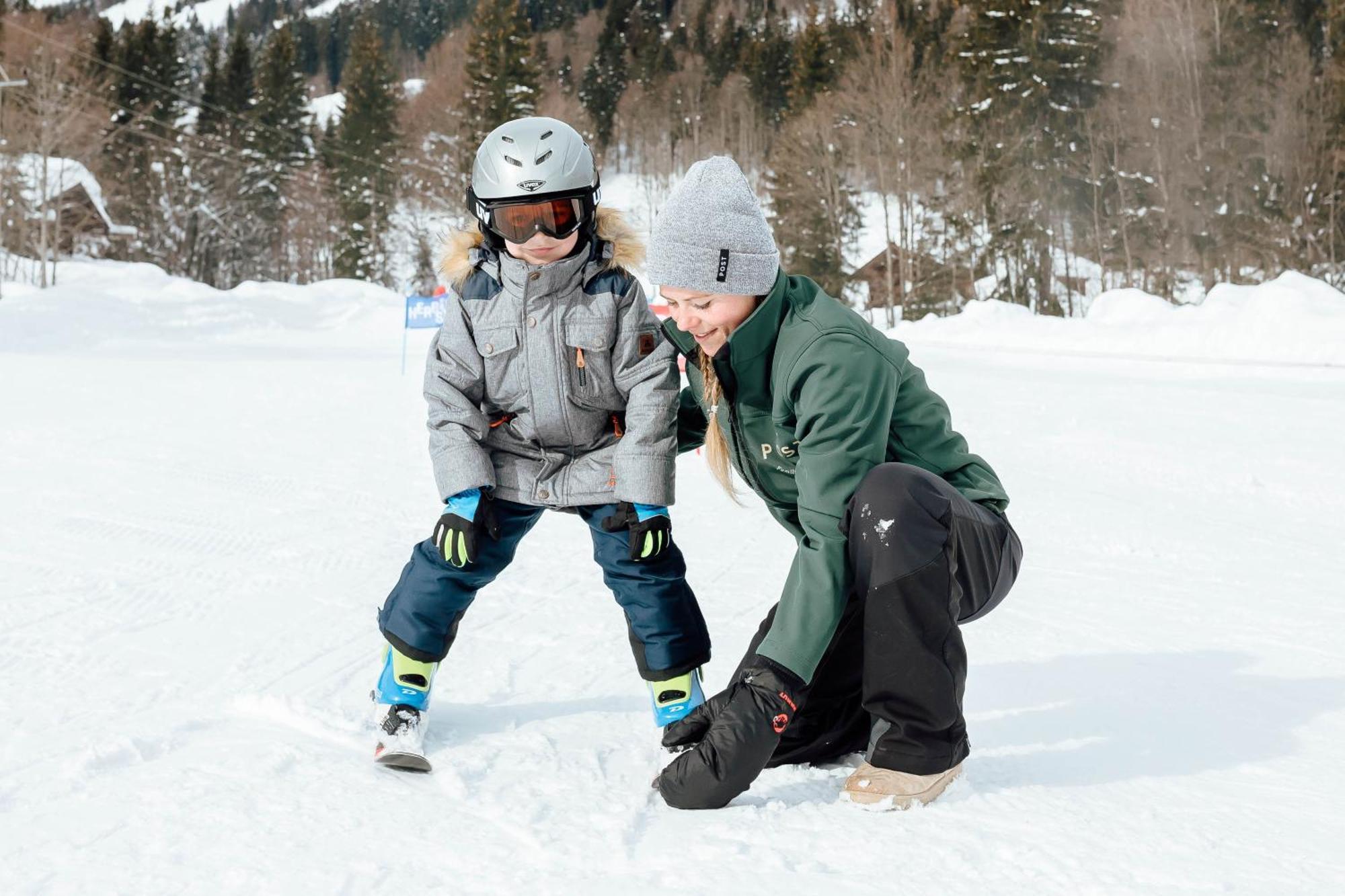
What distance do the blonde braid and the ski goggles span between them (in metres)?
0.47

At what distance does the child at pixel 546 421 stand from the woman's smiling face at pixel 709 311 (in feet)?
0.88

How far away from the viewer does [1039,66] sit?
86.8 ft

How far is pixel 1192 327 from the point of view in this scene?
43.5 feet

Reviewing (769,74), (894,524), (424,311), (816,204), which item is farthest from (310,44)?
(894,524)

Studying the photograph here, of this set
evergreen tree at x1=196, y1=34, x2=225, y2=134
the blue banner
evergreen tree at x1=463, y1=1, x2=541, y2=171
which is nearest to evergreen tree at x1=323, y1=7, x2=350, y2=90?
evergreen tree at x1=196, y1=34, x2=225, y2=134

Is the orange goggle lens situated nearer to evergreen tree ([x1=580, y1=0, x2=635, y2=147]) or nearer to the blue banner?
the blue banner

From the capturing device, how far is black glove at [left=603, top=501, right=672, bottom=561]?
2.21 m

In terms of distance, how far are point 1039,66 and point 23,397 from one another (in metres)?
24.8

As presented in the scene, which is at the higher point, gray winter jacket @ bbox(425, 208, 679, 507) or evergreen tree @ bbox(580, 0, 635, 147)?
evergreen tree @ bbox(580, 0, 635, 147)

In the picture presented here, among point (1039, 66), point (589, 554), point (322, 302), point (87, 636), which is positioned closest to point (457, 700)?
point (87, 636)

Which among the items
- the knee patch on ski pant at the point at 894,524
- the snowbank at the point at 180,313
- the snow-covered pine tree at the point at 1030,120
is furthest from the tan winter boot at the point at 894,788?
the snow-covered pine tree at the point at 1030,120

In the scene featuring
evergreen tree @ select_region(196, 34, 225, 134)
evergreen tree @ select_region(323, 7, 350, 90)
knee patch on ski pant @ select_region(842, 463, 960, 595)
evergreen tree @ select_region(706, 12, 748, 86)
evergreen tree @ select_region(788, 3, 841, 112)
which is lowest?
knee patch on ski pant @ select_region(842, 463, 960, 595)

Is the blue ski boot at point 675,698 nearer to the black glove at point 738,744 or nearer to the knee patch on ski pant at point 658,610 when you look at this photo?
the knee patch on ski pant at point 658,610

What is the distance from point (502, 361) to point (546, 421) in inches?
6.4
